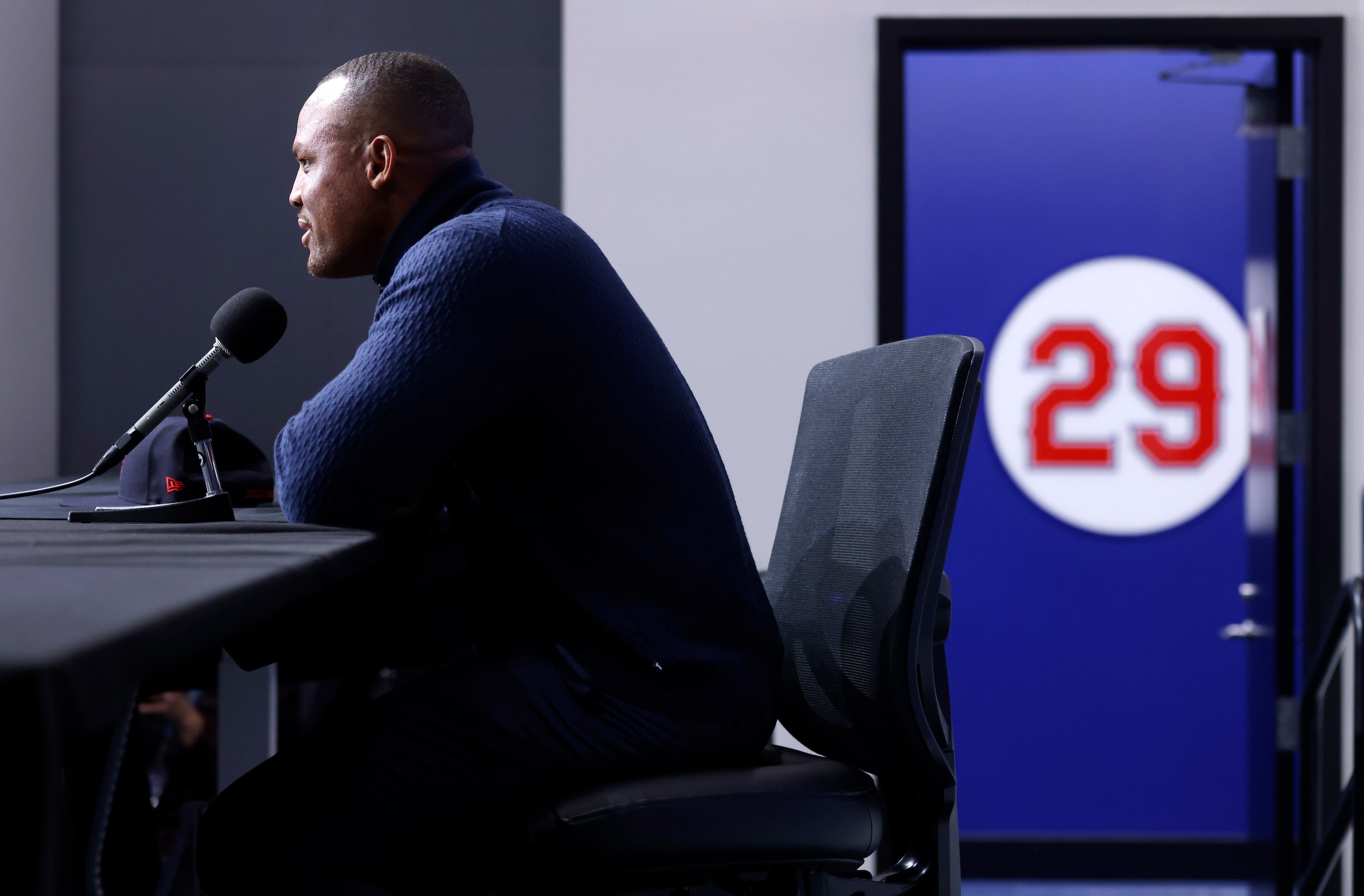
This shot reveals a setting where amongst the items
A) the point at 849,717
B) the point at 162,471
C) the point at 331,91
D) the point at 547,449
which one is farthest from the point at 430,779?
the point at 331,91

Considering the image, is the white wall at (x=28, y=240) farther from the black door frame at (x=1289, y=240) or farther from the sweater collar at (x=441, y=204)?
the black door frame at (x=1289, y=240)

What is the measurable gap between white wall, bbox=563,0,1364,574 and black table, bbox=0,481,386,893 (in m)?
1.71

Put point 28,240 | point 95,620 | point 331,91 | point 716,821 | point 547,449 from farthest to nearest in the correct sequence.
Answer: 1. point 28,240
2. point 331,91
3. point 547,449
4. point 716,821
5. point 95,620

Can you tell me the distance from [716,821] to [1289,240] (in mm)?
2480

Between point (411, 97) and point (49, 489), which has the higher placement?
point (411, 97)

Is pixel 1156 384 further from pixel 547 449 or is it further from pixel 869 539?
pixel 547 449

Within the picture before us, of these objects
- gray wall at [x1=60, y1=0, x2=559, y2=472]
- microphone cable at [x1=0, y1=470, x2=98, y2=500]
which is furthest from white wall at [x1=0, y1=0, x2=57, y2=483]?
microphone cable at [x1=0, y1=470, x2=98, y2=500]

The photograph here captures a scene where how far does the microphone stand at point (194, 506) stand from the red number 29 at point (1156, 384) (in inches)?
114

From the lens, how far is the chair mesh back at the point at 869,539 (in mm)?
1073

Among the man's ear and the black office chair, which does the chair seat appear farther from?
the man's ear

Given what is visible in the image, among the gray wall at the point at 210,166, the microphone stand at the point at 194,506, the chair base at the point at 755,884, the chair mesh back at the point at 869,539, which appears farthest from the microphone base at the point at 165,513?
the gray wall at the point at 210,166

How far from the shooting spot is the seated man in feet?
3.23

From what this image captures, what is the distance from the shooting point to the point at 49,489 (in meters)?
1.38

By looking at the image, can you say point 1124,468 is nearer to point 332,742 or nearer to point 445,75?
point 445,75
